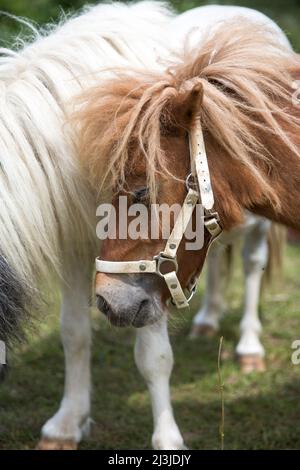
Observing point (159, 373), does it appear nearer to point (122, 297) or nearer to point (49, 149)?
point (122, 297)

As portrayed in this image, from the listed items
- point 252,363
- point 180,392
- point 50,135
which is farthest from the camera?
point 252,363

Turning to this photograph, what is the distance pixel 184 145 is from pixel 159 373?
3.39 feet

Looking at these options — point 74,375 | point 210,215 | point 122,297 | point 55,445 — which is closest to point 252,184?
point 210,215

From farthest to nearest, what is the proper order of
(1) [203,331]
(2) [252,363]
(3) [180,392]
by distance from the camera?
(1) [203,331], (2) [252,363], (3) [180,392]

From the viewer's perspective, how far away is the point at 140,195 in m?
2.31

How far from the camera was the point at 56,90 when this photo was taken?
2605 mm

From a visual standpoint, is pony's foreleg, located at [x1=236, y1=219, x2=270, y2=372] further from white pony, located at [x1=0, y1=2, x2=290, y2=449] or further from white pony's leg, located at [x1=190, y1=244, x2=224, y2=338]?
white pony, located at [x1=0, y1=2, x2=290, y2=449]

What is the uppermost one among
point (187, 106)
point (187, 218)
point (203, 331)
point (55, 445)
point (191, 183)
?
point (187, 106)

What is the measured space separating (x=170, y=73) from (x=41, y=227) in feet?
2.21
